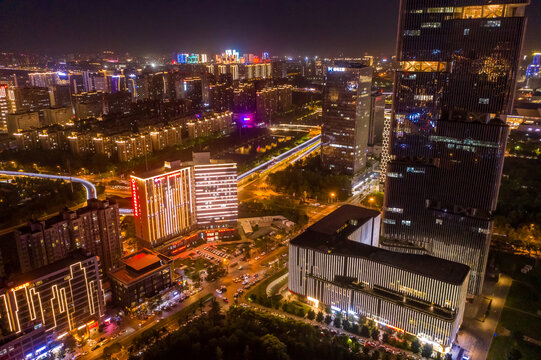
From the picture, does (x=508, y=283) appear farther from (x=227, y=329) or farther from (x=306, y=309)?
(x=227, y=329)

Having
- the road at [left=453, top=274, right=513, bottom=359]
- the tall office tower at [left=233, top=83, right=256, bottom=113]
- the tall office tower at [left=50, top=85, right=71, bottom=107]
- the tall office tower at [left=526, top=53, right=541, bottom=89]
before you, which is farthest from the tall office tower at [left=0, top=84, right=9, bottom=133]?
the tall office tower at [left=526, top=53, right=541, bottom=89]

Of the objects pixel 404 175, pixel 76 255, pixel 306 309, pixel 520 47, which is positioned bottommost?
pixel 306 309

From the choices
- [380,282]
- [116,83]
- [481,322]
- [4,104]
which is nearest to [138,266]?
[380,282]

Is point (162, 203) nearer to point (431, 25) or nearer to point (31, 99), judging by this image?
point (431, 25)

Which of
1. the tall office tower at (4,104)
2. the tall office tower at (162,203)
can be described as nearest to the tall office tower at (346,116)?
the tall office tower at (162,203)

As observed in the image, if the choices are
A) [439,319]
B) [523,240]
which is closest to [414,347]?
[439,319]

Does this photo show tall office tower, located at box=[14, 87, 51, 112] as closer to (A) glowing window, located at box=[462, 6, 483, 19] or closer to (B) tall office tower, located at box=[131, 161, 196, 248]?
(B) tall office tower, located at box=[131, 161, 196, 248]
